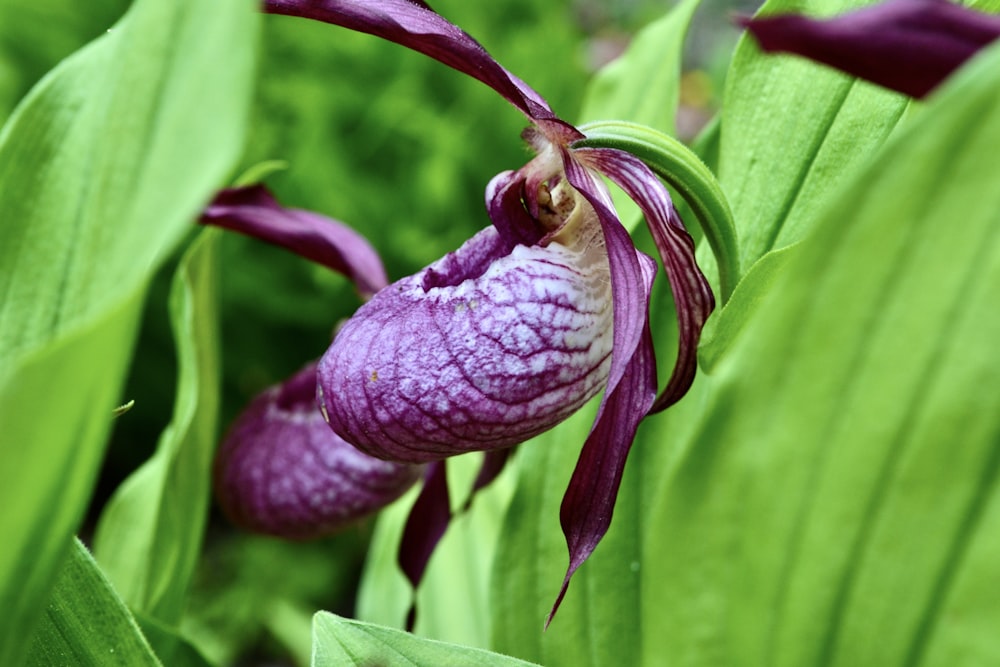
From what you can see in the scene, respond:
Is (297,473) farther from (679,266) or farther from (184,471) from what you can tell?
(679,266)

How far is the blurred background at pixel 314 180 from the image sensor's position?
6.24 feet

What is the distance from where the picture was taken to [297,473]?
0.75m

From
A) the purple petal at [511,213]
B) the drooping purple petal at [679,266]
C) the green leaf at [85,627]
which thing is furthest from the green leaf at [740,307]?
the green leaf at [85,627]

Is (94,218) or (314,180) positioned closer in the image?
(94,218)

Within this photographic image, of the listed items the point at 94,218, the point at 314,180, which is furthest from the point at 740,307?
the point at 314,180

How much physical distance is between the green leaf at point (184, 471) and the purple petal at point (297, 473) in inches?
1.2

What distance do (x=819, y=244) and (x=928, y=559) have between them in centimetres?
11

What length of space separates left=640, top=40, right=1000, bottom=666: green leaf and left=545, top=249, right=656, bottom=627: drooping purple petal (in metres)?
0.11

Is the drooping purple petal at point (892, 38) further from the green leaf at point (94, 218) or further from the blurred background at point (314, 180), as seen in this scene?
the blurred background at point (314, 180)

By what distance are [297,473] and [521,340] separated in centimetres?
32

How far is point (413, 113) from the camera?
6.45 ft

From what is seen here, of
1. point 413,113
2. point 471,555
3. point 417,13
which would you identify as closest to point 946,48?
point 417,13

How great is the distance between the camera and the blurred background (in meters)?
1.90

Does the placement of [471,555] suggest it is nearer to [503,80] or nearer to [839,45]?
[503,80]
